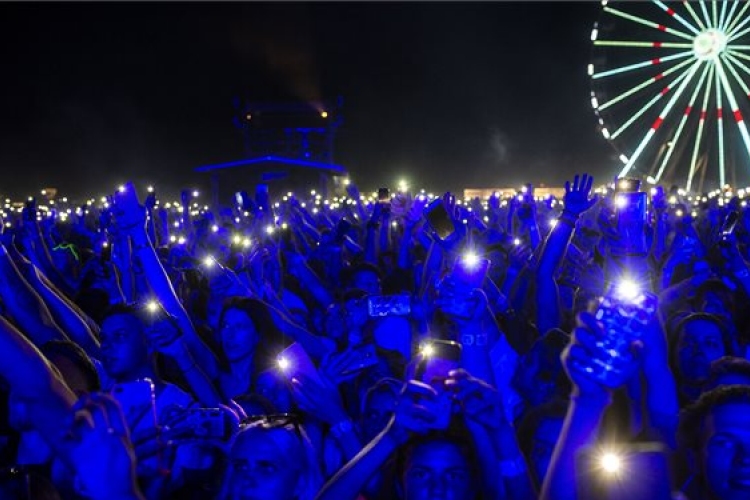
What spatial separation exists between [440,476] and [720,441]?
31.6 inches

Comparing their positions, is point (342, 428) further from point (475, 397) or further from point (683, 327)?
point (683, 327)

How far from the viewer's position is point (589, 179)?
4.32 metres

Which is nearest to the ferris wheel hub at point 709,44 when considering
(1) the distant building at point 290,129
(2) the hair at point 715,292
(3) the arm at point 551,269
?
(2) the hair at point 715,292

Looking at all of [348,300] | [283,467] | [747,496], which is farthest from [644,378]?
[348,300]

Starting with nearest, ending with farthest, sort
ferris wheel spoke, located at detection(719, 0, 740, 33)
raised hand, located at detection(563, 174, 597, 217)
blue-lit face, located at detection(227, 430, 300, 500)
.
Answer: blue-lit face, located at detection(227, 430, 300, 500)
raised hand, located at detection(563, 174, 597, 217)
ferris wheel spoke, located at detection(719, 0, 740, 33)

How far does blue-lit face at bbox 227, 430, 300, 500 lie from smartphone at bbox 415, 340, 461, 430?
0.45 m

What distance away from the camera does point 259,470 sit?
1873 mm

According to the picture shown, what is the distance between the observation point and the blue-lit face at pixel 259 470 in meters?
1.87

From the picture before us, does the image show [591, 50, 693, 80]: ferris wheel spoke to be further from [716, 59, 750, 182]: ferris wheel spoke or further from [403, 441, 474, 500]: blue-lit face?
[403, 441, 474, 500]: blue-lit face

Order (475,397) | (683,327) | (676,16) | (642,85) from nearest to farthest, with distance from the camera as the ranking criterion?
(475,397) → (683,327) → (676,16) → (642,85)

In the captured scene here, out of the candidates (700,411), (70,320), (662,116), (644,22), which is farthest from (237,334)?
(644,22)

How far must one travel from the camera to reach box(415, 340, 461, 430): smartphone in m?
1.69

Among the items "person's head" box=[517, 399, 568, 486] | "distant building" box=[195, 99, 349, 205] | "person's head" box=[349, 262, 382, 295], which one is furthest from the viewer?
"distant building" box=[195, 99, 349, 205]

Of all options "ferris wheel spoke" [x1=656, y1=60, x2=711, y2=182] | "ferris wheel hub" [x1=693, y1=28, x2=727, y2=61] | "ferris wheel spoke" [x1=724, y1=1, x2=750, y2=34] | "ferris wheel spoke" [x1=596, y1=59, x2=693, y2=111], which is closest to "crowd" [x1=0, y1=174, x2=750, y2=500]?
"ferris wheel spoke" [x1=596, y1=59, x2=693, y2=111]
